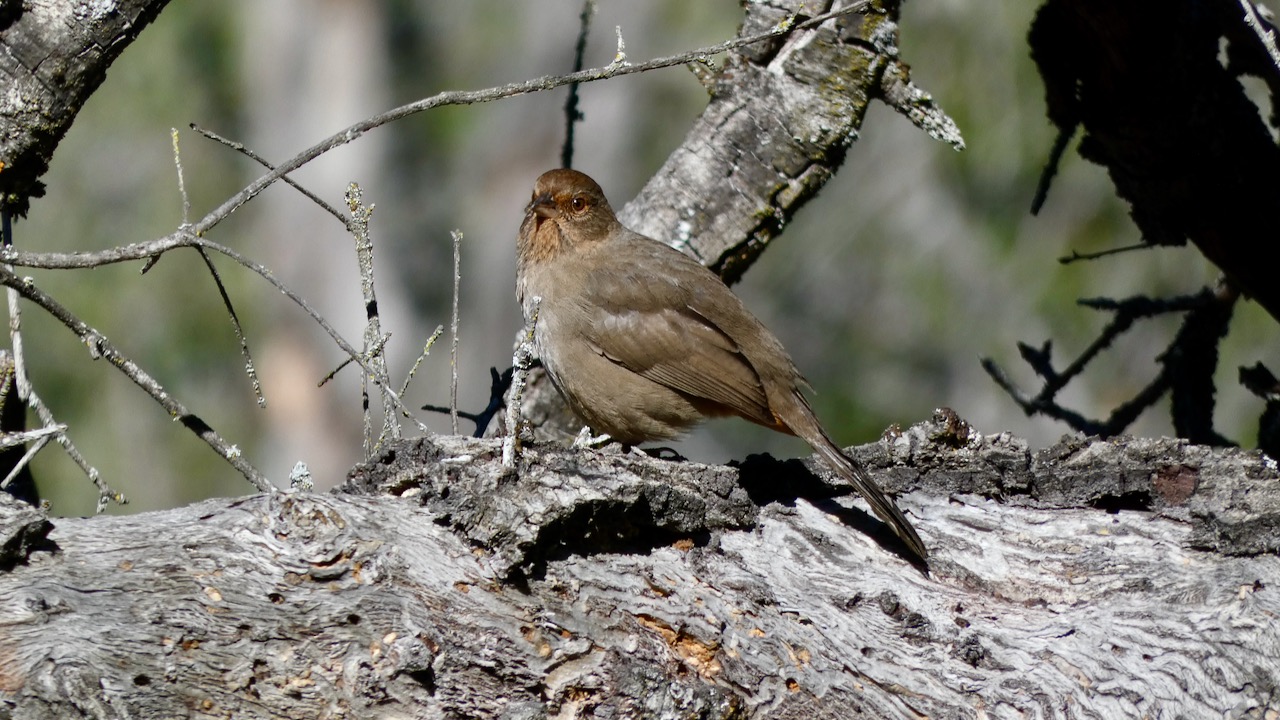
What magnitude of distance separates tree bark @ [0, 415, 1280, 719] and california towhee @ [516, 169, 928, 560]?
1.09 metres

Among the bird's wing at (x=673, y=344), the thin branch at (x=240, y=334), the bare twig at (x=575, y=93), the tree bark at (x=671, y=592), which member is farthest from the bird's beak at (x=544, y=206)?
the thin branch at (x=240, y=334)

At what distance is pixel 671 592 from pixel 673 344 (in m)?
2.14

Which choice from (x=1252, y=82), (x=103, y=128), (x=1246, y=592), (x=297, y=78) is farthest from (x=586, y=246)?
(x=103, y=128)

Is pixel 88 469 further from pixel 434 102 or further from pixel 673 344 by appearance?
pixel 673 344

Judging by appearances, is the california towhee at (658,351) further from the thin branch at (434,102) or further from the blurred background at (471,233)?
the blurred background at (471,233)

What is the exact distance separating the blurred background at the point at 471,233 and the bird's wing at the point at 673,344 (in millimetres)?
5931

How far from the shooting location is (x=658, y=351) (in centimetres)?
472

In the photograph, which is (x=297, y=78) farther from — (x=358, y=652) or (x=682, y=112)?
(x=358, y=652)

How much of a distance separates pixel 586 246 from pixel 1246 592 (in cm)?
293

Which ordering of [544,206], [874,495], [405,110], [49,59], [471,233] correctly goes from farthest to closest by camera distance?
[471,233], [544,206], [874,495], [49,59], [405,110]

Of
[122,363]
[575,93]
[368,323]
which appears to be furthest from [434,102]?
[575,93]

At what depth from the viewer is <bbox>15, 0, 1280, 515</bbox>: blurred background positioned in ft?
35.5

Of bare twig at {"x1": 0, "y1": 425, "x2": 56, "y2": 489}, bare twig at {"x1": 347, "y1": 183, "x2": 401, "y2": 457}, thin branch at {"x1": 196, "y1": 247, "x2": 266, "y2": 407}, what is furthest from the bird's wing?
bare twig at {"x1": 0, "y1": 425, "x2": 56, "y2": 489}

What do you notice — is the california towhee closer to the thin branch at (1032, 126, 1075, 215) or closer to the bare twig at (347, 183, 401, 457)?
the thin branch at (1032, 126, 1075, 215)
